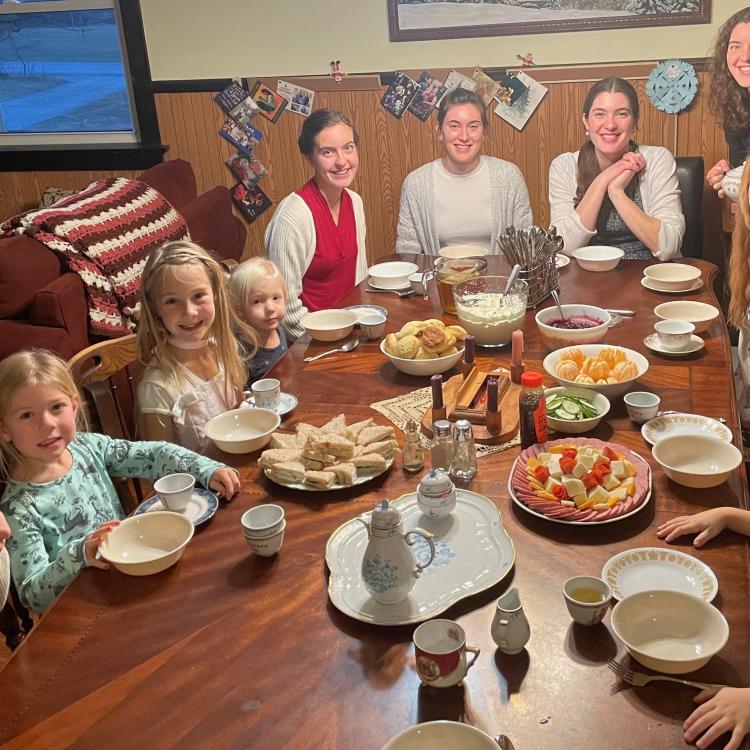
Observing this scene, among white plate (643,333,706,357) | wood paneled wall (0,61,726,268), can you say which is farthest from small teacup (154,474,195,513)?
wood paneled wall (0,61,726,268)

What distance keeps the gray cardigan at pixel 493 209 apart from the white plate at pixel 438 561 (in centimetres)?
247

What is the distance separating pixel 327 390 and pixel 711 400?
3.11ft

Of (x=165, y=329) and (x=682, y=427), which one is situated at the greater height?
(x=165, y=329)

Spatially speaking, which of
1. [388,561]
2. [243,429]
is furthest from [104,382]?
[388,561]

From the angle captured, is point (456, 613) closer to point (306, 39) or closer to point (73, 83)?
point (306, 39)

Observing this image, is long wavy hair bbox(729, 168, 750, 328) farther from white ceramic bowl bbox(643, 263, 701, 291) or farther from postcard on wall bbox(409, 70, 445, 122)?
postcard on wall bbox(409, 70, 445, 122)

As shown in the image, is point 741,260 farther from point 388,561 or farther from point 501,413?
point 388,561

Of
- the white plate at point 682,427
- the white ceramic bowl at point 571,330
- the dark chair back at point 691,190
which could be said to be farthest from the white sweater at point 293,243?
the white plate at point 682,427

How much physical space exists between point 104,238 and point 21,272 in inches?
19.4

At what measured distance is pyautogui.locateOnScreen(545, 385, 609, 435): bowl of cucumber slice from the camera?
1869mm

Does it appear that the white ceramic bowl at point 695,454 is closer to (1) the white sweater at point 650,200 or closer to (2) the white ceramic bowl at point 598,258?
(2) the white ceramic bowl at point 598,258

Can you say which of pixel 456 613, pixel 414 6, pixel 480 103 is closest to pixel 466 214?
pixel 480 103

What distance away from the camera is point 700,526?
4.83 ft

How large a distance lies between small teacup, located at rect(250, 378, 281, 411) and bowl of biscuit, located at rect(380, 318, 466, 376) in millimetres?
345
